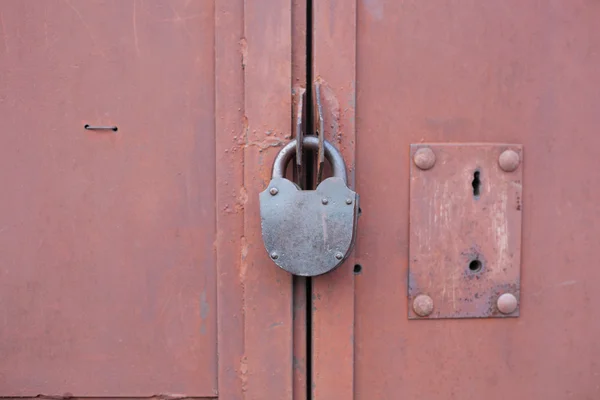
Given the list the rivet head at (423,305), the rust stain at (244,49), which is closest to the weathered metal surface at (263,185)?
the rust stain at (244,49)

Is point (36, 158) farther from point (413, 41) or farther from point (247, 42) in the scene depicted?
point (413, 41)

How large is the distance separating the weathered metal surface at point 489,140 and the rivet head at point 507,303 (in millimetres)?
28

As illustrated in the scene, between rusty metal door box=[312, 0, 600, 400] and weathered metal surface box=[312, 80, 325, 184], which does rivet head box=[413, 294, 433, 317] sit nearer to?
rusty metal door box=[312, 0, 600, 400]

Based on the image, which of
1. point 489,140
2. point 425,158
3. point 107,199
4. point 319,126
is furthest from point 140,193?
point 489,140

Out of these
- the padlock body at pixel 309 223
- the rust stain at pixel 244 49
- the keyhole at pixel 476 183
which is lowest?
the padlock body at pixel 309 223

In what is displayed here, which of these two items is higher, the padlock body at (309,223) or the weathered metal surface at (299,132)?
the weathered metal surface at (299,132)

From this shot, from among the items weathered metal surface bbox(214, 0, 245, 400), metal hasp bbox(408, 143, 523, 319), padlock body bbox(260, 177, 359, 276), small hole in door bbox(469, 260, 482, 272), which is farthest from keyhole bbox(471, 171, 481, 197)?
weathered metal surface bbox(214, 0, 245, 400)

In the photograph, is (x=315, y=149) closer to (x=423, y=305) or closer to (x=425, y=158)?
(x=425, y=158)

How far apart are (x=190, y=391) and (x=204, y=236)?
10.4 inches

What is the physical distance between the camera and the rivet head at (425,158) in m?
0.77

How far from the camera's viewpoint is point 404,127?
0.78m

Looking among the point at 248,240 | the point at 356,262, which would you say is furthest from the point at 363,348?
the point at 248,240

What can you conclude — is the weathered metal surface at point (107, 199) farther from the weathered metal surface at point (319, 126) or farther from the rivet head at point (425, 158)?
the rivet head at point (425, 158)

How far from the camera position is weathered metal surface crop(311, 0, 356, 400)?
757mm
